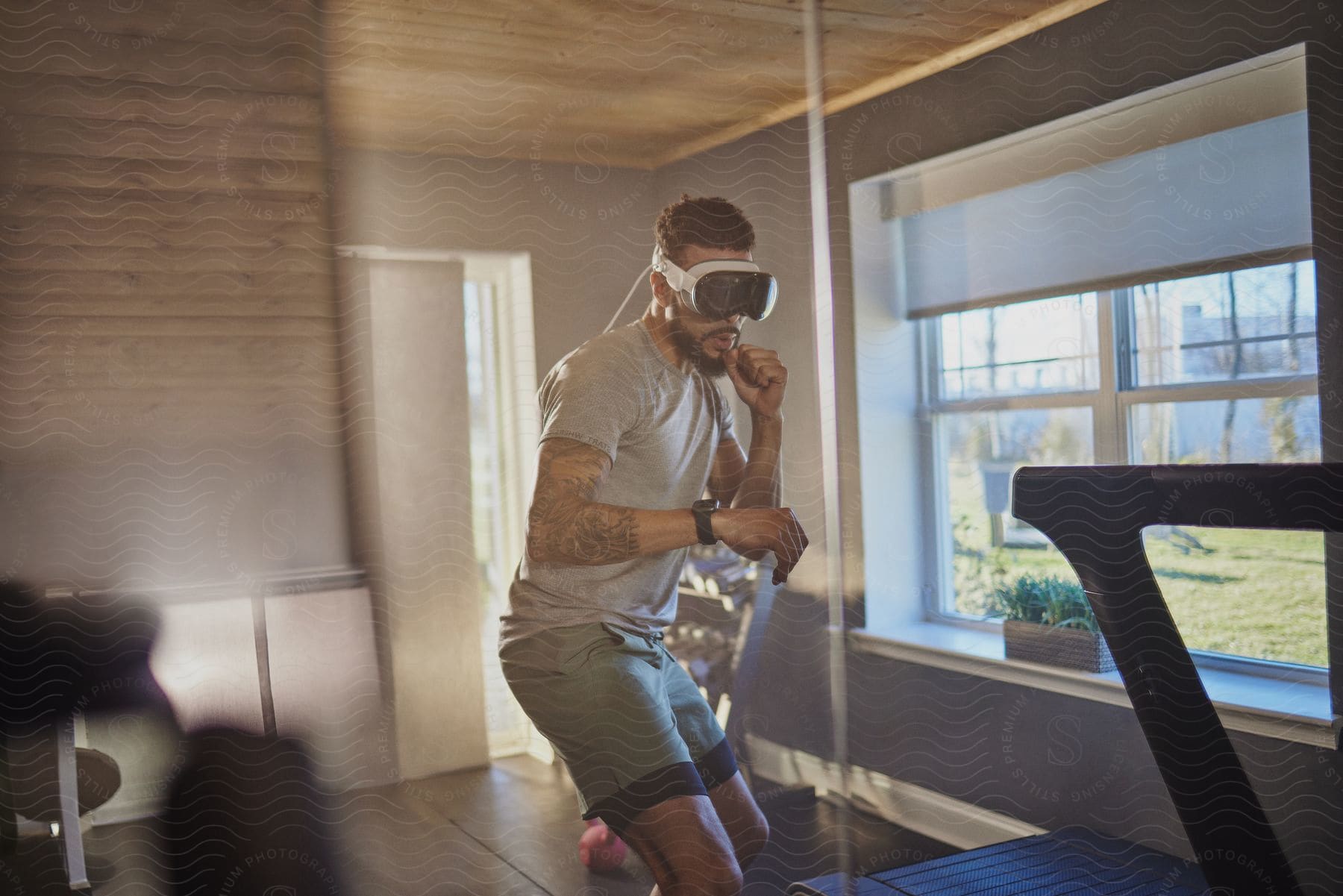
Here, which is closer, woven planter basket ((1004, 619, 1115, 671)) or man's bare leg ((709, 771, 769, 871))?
man's bare leg ((709, 771, 769, 871))

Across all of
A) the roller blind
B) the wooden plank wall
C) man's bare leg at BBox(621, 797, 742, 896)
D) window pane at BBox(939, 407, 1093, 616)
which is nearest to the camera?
the wooden plank wall

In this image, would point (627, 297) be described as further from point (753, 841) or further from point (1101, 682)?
point (1101, 682)

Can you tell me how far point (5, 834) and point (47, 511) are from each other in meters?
0.36

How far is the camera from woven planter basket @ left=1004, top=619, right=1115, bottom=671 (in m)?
1.53

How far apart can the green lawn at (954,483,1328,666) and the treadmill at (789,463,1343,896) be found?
19 centimetres

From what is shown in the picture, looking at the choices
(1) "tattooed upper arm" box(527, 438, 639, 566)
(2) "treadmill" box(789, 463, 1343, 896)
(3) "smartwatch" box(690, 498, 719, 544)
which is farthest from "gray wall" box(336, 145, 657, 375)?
(2) "treadmill" box(789, 463, 1343, 896)

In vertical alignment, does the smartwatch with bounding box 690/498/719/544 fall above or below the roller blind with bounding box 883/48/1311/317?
below

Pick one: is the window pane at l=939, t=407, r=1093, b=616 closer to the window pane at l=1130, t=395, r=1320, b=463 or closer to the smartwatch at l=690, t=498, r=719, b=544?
the window pane at l=1130, t=395, r=1320, b=463

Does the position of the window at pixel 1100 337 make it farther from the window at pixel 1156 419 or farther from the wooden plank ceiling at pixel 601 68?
the wooden plank ceiling at pixel 601 68

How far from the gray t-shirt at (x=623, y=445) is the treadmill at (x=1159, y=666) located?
0.44 metres

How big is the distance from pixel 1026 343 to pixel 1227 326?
0.89ft

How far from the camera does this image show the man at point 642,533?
3.95ft

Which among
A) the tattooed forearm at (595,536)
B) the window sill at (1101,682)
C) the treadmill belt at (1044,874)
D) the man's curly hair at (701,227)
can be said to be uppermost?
the man's curly hair at (701,227)

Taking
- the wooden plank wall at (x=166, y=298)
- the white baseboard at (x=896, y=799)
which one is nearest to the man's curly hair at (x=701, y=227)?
the wooden plank wall at (x=166, y=298)
